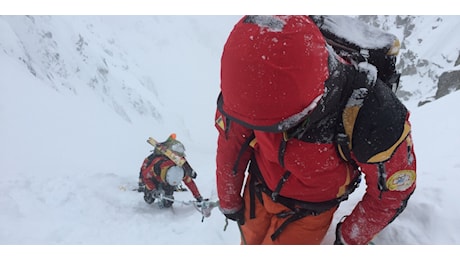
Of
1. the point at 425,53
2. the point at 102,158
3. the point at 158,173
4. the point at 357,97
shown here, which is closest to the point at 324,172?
the point at 357,97

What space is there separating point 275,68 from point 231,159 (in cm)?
104

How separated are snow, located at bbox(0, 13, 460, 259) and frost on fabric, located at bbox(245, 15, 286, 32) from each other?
3.52 feet

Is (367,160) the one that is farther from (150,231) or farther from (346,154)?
(150,231)

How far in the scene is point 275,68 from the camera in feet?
4.23

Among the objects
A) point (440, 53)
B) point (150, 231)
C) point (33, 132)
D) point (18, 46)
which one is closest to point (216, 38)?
point (440, 53)

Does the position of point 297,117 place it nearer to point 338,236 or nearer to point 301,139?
point 301,139

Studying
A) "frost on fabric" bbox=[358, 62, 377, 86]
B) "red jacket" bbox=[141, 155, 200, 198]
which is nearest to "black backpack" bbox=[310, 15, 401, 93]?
"frost on fabric" bbox=[358, 62, 377, 86]

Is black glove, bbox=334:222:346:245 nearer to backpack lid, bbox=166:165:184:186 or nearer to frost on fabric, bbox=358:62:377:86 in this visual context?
frost on fabric, bbox=358:62:377:86

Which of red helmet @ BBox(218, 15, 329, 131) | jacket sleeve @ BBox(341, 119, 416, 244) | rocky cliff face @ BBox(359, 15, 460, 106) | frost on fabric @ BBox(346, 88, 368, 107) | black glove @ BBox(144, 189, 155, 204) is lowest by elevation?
rocky cliff face @ BBox(359, 15, 460, 106)

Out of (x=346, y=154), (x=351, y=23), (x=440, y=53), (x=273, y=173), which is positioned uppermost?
(x=351, y=23)

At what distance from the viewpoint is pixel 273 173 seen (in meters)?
2.07

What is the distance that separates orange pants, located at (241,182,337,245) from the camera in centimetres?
210

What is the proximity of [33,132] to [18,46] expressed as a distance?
13.4 ft

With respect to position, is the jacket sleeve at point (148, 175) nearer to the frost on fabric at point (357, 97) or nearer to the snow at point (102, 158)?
the snow at point (102, 158)
